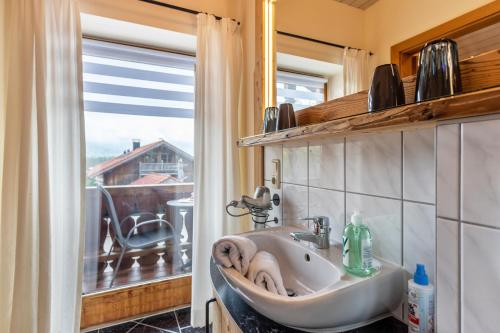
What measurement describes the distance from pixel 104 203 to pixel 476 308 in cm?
177

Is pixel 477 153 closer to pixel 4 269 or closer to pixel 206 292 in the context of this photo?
pixel 206 292

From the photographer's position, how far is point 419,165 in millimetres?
596

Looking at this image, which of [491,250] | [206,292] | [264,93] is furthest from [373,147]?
[206,292]

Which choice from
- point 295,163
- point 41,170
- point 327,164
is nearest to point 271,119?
point 295,163

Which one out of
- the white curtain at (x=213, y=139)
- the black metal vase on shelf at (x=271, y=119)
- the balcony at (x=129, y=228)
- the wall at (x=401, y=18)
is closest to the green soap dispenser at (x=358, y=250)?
the wall at (x=401, y=18)

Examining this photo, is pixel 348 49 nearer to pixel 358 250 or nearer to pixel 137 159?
pixel 358 250

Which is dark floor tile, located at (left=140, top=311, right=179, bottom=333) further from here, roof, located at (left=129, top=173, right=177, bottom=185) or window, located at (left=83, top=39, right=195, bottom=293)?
roof, located at (left=129, top=173, right=177, bottom=185)

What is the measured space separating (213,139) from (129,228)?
0.85 meters

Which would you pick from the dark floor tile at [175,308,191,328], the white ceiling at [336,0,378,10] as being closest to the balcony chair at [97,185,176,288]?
the dark floor tile at [175,308,191,328]

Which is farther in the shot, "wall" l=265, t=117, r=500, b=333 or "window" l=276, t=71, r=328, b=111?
"window" l=276, t=71, r=328, b=111

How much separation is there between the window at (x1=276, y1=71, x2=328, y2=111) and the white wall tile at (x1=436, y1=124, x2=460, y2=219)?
570 millimetres

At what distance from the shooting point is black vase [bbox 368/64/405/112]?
2.05 ft

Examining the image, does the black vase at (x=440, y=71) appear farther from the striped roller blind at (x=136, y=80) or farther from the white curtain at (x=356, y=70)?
the striped roller blind at (x=136, y=80)

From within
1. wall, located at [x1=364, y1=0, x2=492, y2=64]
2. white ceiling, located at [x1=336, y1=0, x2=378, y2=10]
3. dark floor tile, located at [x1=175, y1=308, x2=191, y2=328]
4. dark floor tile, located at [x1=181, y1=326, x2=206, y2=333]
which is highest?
white ceiling, located at [x1=336, y1=0, x2=378, y2=10]
